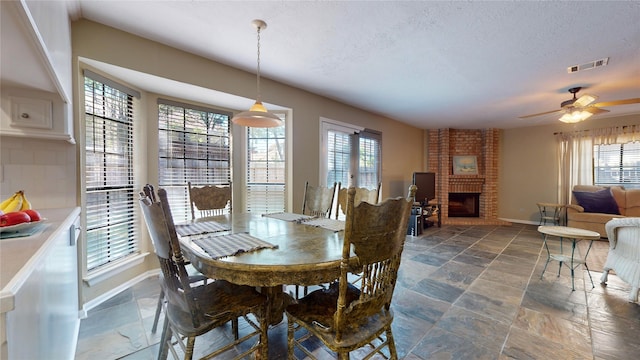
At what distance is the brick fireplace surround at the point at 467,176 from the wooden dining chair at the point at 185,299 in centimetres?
583

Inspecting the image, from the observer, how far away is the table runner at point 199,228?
1.87 meters

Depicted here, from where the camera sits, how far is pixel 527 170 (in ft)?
20.6

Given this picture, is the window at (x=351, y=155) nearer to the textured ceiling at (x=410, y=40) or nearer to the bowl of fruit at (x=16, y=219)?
the textured ceiling at (x=410, y=40)

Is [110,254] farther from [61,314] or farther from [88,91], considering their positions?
[88,91]

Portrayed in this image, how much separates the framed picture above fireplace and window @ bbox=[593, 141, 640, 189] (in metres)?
2.17

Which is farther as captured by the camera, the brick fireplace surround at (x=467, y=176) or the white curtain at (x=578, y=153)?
the brick fireplace surround at (x=467, y=176)

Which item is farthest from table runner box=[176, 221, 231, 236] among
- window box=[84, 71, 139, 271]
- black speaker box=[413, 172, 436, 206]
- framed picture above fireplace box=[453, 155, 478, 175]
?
framed picture above fireplace box=[453, 155, 478, 175]

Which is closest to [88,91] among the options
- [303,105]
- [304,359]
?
[303,105]

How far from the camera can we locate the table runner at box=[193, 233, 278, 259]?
1409 mm

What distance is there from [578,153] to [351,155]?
5096 mm

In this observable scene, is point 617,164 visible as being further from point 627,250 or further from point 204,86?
point 204,86

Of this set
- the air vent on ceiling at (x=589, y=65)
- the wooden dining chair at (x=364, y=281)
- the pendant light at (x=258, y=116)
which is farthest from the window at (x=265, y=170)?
the air vent on ceiling at (x=589, y=65)

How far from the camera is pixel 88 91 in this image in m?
2.26

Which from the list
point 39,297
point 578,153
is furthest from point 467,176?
point 39,297
